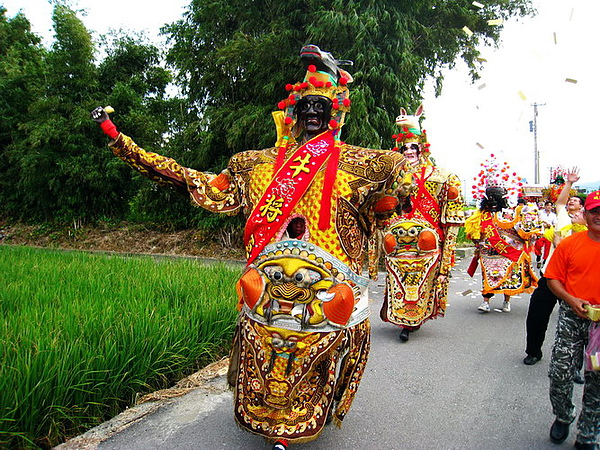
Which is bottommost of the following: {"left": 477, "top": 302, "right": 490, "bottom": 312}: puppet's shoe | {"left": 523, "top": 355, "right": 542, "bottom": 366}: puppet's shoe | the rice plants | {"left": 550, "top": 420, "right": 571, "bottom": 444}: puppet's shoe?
{"left": 477, "top": 302, "right": 490, "bottom": 312}: puppet's shoe

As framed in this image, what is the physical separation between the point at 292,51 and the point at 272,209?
28.7ft

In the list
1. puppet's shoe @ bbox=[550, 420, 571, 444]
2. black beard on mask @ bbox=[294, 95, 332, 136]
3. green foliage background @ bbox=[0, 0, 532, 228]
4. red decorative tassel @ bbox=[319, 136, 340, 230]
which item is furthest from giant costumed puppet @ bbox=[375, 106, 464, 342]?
green foliage background @ bbox=[0, 0, 532, 228]

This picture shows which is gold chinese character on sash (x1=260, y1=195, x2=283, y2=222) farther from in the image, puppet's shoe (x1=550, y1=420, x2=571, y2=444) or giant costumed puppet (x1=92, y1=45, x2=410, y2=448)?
puppet's shoe (x1=550, y1=420, x2=571, y2=444)

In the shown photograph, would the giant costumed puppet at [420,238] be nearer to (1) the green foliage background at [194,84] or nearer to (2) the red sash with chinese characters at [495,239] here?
(2) the red sash with chinese characters at [495,239]

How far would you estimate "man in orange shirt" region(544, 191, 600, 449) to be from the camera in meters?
2.63

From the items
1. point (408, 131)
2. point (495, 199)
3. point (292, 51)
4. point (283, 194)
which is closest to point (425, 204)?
point (408, 131)

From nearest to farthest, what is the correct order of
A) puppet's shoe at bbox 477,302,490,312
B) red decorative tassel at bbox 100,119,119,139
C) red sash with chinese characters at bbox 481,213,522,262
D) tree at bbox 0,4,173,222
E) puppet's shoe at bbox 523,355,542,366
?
1. red decorative tassel at bbox 100,119,119,139
2. puppet's shoe at bbox 523,355,542,366
3. red sash with chinese characters at bbox 481,213,522,262
4. puppet's shoe at bbox 477,302,490,312
5. tree at bbox 0,4,173,222

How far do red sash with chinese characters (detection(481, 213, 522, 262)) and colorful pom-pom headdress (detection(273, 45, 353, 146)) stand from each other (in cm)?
440

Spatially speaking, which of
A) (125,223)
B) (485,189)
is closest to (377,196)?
(485,189)

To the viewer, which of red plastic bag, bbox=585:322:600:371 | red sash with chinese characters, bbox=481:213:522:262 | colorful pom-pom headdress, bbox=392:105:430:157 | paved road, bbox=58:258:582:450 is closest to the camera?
red plastic bag, bbox=585:322:600:371

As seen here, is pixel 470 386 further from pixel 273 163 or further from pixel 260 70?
pixel 260 70

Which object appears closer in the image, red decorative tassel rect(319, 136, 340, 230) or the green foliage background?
red decorative tassel rect(319, 136, 340, 230)

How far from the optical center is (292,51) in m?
10.2

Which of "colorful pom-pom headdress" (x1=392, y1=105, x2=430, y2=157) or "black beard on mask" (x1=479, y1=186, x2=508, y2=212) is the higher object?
"colorful pom-pom headdress" (x1=392, y1=105, x2=430, y2=157)
